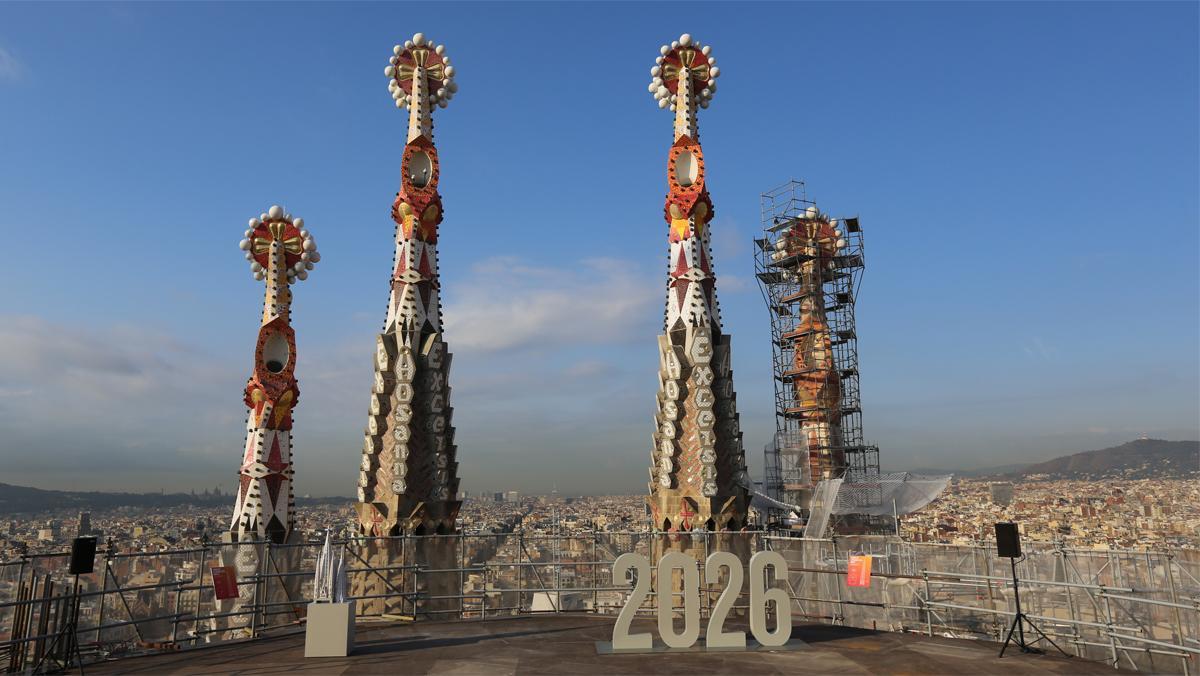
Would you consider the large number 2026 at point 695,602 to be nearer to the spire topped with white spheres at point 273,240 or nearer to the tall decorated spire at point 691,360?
the tall decorated spire at point 691,360

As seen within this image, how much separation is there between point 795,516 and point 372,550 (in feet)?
62.8

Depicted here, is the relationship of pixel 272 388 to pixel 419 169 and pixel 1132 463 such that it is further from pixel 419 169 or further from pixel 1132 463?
pixel 1132 463

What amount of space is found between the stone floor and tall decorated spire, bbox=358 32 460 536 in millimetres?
10932

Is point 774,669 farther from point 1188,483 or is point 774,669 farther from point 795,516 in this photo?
point 1188,483

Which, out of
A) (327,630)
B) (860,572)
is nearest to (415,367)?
(327,630)

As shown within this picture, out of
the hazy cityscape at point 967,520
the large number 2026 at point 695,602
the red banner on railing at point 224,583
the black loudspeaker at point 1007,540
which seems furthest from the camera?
the hazy cityscape at point 967,520

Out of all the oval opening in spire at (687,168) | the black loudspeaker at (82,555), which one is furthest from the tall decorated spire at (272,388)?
the oval opening in spire at (687,168)

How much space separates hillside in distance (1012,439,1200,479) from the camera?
69.4m

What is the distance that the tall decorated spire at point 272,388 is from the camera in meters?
24.8

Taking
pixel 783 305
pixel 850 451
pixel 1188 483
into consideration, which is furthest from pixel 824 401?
pixel 1188 483

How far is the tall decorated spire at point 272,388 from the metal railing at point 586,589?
124cm

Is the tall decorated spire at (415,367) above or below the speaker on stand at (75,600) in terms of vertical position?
above

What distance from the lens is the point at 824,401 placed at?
38.3m

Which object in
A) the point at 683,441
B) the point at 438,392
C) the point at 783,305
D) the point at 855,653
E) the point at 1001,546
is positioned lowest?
the point at 855,653
